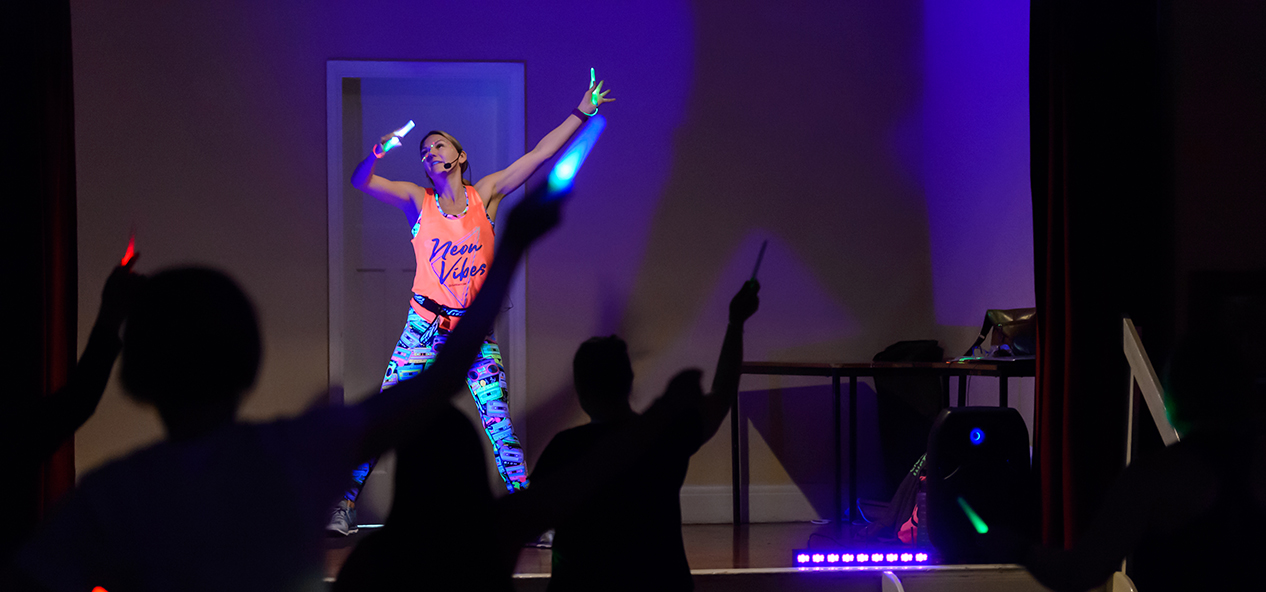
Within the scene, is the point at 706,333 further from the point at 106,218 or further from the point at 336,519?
the point at 106,218

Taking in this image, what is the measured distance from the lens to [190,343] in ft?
3.17

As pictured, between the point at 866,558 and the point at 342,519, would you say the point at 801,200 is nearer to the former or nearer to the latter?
the point at 866,558

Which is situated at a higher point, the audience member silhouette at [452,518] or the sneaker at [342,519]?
the audience member silhouette at [452,518]

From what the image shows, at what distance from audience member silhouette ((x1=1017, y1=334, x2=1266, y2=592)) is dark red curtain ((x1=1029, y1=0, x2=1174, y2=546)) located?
89cm

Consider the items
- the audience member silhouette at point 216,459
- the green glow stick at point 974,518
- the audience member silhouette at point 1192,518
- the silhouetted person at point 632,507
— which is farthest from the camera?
the green glow stick at point 974,518

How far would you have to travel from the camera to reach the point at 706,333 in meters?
3.82

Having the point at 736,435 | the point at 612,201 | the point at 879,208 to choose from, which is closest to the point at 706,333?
the point at 736,435

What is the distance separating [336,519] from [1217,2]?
3.54 meters

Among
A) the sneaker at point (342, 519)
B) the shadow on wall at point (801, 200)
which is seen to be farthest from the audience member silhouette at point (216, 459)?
the shadow on wall at point (801, 200)

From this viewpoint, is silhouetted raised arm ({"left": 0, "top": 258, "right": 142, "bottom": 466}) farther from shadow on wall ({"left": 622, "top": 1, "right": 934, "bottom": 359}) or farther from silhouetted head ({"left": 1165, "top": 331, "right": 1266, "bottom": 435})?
shadow on wall ({"left": 622, "top": 1, "right": 934, "bottom": 359})

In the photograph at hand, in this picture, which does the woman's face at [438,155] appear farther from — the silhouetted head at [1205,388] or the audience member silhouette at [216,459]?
the silhouetted head at [1205,388]

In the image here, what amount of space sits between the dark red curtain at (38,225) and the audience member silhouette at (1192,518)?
261 cm

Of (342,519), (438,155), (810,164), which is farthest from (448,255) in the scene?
(810,164)

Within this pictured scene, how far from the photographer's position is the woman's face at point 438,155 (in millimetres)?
3346
